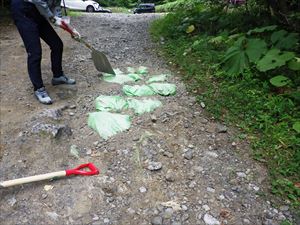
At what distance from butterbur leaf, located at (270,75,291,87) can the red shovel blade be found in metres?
2.11

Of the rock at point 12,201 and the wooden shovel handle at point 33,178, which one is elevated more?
the wooden shovel handle at point 33,178

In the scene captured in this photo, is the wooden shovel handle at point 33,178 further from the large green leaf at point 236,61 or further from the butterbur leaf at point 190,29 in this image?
the butterbur leaf at point 190,29

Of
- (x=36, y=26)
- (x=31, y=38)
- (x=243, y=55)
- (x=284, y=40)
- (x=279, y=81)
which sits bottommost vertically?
(x=279, y=81)

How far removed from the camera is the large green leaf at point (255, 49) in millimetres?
3900

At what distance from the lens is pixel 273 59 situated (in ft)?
12.2

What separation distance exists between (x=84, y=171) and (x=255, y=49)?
2.45 m

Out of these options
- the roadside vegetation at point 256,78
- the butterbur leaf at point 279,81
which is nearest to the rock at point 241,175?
the roadside vegetation at point 256,78

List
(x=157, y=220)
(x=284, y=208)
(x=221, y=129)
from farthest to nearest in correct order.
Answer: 1. (x=221, y=129)
2. (x=284, y=208)
3. (x=157, y=220)

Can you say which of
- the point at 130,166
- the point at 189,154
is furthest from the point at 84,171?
the point at 189,154

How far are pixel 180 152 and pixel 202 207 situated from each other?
660mm

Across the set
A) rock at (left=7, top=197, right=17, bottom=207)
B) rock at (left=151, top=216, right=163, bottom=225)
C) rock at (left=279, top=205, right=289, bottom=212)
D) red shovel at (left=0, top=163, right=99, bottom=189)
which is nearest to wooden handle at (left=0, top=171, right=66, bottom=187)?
red shovel at (left=0, top=163, right=99, bottom=189)

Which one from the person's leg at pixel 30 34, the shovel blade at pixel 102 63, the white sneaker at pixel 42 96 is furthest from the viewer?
the shovel blade at pixel 102 63

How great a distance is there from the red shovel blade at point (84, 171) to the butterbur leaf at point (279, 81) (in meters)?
2.11

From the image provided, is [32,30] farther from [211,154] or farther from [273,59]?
[273,59]
